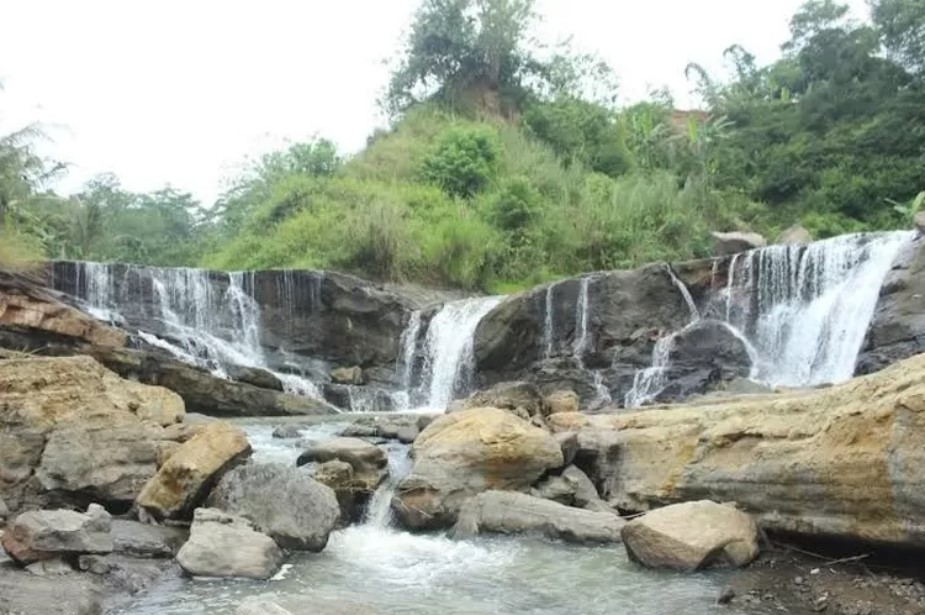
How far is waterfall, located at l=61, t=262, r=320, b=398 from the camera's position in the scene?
63.1ft

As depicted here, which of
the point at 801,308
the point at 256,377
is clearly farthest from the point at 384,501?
Result: the point at 801,308

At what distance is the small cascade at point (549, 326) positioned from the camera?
19.3 meters

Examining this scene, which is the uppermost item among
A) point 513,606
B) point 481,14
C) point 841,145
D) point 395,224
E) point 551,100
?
point 481,14

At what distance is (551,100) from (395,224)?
16730mm

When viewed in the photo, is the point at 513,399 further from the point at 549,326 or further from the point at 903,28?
the point at 903,28

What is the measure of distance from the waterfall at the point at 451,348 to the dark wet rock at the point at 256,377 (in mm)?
3573

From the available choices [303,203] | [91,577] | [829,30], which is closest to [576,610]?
[91,577]

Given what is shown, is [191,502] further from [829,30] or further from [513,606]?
[829,30]

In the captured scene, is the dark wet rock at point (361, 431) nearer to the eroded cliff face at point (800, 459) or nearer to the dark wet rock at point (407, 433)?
the dark wet rock at point (407, 433)

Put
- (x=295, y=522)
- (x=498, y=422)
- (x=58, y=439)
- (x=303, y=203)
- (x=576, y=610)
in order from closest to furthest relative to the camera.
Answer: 1. (x=576, y=610)
2. (x=295, y=522)
3. (x=58, y=439)
4. (x=498, y=422)
5. (x=303, y=203)

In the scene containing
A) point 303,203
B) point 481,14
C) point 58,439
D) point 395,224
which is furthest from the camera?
point 481,14

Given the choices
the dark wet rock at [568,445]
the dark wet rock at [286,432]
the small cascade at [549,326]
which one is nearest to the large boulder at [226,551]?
the dark wet rock at [568,445]

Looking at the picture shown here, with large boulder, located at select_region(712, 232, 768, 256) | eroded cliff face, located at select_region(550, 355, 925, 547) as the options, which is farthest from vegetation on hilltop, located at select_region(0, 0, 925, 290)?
eroded cliff face, located at select_region(550, 355, 925, 547)

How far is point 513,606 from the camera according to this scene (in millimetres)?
6262
